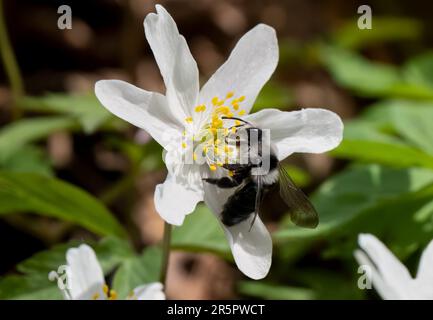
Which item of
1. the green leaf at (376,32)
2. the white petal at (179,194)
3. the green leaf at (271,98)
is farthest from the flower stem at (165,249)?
the green leaf at (376,32)

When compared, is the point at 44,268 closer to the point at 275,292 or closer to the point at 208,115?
the point at 208,115

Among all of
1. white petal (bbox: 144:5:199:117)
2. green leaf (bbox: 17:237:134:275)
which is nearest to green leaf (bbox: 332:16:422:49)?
white petal (bbox: 144:5:199:117)

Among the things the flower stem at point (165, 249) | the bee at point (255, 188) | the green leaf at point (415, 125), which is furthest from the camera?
the green leaf at point (415, 125)

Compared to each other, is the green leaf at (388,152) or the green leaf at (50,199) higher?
the green leaf at (388,152)

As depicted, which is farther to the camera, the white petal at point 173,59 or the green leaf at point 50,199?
the green leaf at point 50,199

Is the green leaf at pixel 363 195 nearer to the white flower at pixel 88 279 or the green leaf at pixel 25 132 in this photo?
the white flower at pixel 88 279
